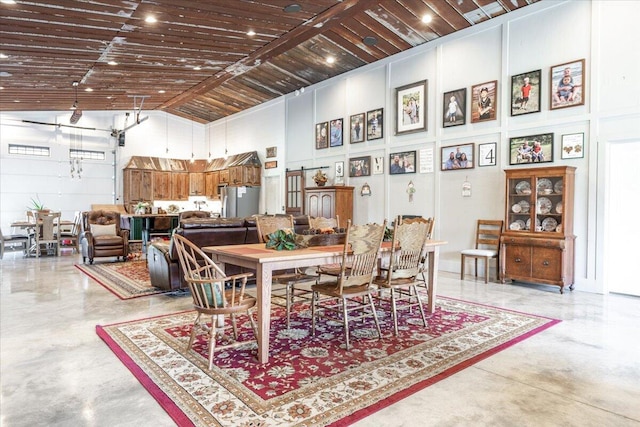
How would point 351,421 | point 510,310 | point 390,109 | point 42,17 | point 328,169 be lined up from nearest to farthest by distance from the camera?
point 351,421 → point 510,310 → point 42,17 → point 390,109 → point 328,169

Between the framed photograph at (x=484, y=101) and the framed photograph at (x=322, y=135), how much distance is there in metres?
3.82

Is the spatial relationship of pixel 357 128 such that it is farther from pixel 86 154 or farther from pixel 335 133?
pixel 86 154

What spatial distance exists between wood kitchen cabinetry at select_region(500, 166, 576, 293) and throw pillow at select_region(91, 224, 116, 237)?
769cm

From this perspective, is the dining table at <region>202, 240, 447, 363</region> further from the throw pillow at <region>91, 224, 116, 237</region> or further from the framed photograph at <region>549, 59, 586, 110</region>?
the throw pillow at <region>91, 224, 116, 237</region>

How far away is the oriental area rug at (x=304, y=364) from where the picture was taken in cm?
232

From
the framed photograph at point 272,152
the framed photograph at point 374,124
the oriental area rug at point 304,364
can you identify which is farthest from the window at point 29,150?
the oriental area rug at point 304,364

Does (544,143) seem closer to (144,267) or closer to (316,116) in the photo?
(316,116)

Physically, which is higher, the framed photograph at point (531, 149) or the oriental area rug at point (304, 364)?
→ the framed photograph at point (531, 149)

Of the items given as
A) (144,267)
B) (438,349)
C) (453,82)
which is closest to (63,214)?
(144,267)

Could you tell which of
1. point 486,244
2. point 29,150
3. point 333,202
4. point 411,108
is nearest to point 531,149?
point 486,244

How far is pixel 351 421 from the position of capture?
7.19 feet

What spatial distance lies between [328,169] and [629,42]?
6.14 metres

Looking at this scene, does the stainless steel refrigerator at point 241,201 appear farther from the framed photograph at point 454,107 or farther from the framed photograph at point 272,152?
the framed photograph at point 454,107

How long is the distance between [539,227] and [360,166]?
409 cm
